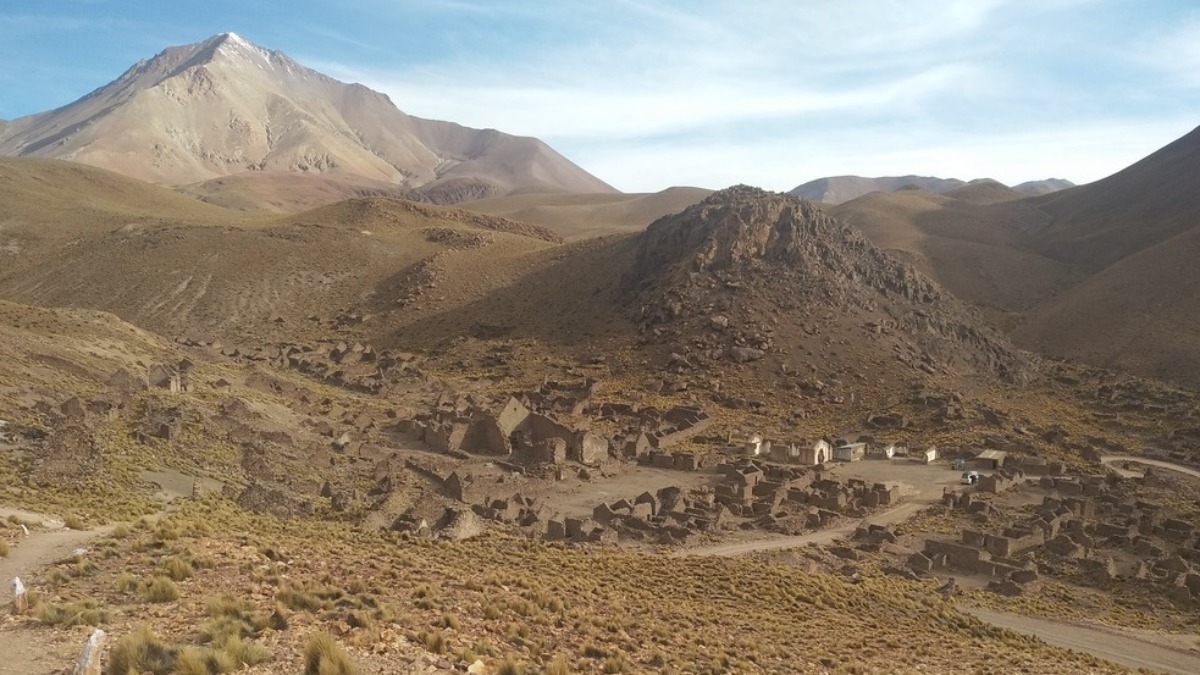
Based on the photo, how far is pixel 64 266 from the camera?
7875cm

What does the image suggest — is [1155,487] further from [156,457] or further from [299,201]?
[299,201]

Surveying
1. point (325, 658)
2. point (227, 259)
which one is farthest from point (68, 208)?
point (325, 658)

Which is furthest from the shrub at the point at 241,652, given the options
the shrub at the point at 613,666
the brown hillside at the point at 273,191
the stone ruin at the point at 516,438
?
the brown hillside at the point at 273,191

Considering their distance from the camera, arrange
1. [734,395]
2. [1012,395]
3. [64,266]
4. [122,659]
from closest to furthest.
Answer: [122,659], [734,395], [1012,395], [64,266]

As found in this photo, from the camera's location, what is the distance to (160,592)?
11.2 metres

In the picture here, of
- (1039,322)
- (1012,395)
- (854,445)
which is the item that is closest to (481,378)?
(854,445)

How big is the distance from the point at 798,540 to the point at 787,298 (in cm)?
3536

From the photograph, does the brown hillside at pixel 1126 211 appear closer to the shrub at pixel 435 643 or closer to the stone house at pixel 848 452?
the stone house at pixel 848 452

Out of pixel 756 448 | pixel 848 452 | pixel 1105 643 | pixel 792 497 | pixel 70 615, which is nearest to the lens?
pixel 70 615

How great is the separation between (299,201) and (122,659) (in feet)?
554

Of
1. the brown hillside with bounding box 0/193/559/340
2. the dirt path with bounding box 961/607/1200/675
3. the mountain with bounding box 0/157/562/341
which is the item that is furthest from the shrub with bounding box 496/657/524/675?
the brown hillside with bounding box 0/193/559/340

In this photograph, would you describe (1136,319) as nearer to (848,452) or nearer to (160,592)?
(848,452)

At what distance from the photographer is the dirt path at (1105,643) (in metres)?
19.0

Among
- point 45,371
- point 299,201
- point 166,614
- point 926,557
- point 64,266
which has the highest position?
point 299,201
